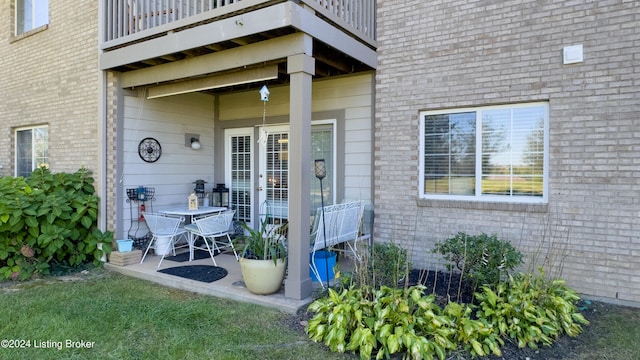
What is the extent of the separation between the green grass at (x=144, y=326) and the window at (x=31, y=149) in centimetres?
332

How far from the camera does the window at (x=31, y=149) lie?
7.15 metres

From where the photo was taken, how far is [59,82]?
6.58m

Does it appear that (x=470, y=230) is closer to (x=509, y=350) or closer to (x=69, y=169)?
(x=509, y=350)

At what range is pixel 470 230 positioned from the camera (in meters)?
4.97

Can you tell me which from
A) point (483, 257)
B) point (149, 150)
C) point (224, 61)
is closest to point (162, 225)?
point (149, 150)

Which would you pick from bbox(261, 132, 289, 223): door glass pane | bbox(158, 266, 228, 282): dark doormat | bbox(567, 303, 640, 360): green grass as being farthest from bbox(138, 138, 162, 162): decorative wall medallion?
bbox(567, 303, 640, 360): green grass

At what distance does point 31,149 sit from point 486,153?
788 centimetres

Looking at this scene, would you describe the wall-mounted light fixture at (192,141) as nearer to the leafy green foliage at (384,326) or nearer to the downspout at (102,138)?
the downspout at (102,138)

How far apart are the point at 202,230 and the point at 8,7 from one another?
20.4 feet

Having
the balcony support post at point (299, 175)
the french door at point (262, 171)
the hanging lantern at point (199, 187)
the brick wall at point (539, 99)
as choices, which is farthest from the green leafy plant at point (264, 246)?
the hanging lantern at point (199, 187)

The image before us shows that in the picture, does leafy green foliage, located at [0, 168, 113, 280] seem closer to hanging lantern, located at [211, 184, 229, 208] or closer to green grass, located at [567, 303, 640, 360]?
hanging lantern, located at [211, 184, 229, 208]

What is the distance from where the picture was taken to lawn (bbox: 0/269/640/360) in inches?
124

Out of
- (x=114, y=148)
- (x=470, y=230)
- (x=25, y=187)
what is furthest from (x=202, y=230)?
(x=470, y=230)

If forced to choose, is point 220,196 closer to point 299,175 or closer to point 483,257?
point 299,175
